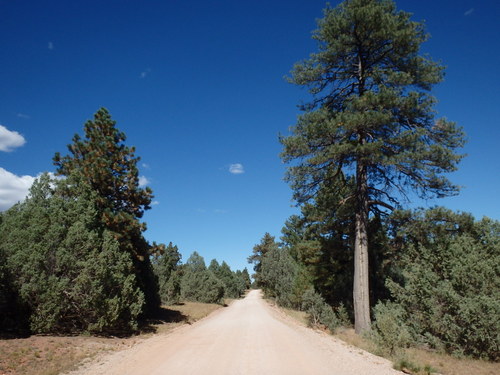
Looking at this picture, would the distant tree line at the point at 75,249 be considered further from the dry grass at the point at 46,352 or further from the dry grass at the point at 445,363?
the dry grass at the point at 445,363

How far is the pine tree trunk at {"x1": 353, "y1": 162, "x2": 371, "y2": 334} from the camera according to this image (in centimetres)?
1161

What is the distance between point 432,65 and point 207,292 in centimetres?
3671

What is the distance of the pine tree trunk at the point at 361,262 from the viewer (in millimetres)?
11609

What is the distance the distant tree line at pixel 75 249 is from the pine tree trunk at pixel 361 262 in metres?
9.63

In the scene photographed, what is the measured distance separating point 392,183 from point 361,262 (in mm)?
3742

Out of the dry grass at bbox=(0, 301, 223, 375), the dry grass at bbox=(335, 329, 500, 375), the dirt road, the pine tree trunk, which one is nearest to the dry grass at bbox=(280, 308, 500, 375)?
the dry grass at bbox=(335, 329, 500, 375)

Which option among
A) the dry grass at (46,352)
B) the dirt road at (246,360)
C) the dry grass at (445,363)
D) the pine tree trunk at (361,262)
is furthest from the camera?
the pine tree trunk at (361,262)

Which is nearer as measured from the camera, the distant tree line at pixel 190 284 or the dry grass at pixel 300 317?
the dry grass at pixel 300 317

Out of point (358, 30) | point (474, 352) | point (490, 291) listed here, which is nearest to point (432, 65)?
point (358, 30)

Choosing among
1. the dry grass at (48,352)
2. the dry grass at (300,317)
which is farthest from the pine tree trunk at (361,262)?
the dry grass at (48,352)

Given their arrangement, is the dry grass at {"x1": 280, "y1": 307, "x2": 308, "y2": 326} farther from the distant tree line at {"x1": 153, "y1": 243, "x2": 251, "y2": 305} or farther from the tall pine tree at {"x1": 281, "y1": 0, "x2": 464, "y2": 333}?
the distant tree line at {"x1": 153, "y1": 243, "x2": 251, "y2": 305}

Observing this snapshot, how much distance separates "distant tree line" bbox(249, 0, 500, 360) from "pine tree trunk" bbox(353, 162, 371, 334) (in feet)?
0.13

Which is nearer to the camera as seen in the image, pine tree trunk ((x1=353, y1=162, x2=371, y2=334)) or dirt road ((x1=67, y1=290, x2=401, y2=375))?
dirt road ((x1=67, y1=290, x2=401, y2=375))

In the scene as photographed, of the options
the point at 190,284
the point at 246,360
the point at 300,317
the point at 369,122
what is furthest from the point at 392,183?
the point at 190,284
